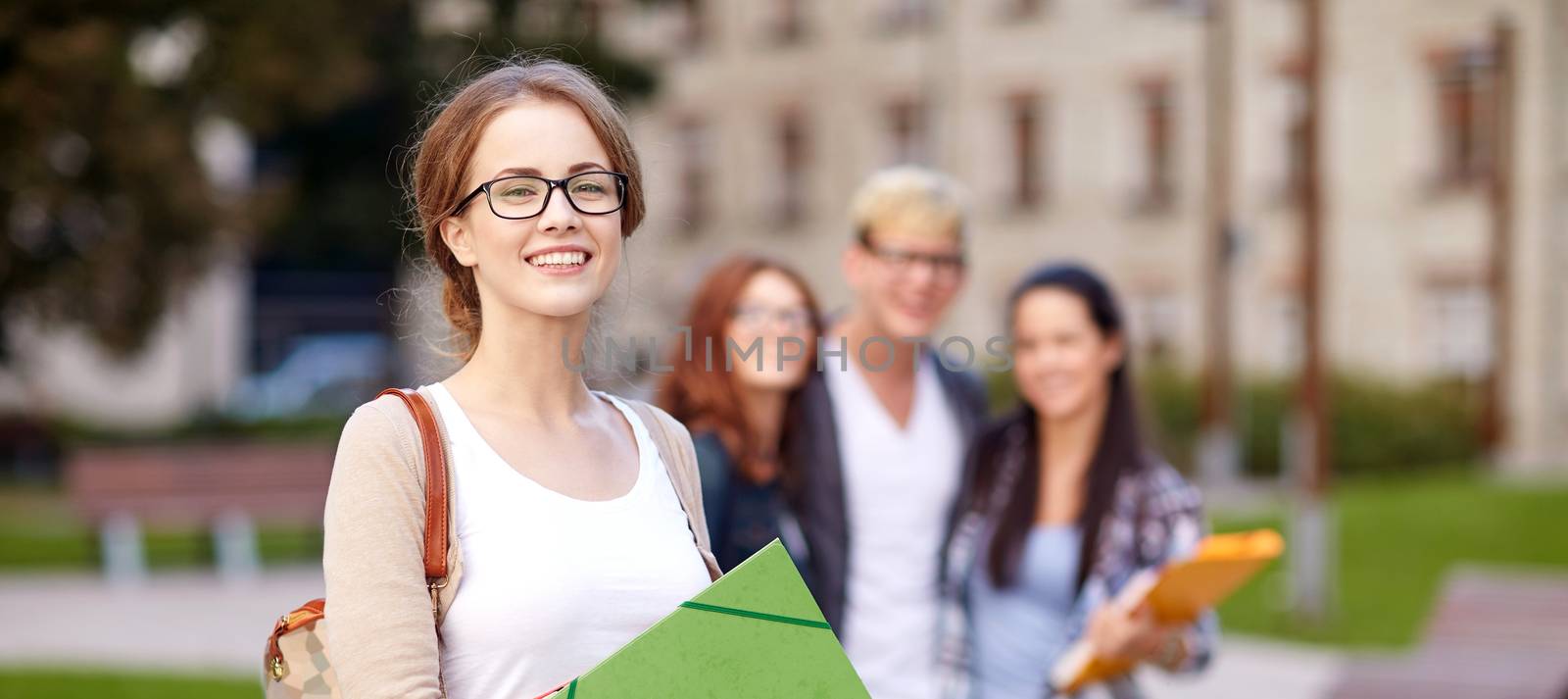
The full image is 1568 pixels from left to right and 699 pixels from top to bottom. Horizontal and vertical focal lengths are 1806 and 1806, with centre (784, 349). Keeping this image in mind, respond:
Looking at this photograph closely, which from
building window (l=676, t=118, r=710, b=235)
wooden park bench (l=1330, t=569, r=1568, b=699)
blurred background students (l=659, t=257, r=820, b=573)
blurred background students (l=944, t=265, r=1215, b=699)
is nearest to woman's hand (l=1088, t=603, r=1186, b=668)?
blurred background students (l=944, t=265, r=1215, b=699)

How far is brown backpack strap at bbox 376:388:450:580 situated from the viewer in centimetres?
193

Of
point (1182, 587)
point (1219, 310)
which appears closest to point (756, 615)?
point (1182, 587)

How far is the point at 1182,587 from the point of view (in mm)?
3357

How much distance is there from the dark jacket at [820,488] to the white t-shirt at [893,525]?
0.09ft

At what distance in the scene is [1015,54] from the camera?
97.8 feet

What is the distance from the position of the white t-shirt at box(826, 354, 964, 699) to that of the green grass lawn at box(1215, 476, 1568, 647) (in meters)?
6.43

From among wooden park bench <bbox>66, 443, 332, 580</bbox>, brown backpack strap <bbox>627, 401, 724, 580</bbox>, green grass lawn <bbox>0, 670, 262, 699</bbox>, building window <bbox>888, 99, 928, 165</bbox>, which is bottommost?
green grass lawn <bbox>0, 670, 262, 699</bbox>

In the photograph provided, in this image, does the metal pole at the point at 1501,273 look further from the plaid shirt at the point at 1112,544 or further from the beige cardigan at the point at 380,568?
the beige cardigan at the point at 380,568

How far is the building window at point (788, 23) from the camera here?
108ft

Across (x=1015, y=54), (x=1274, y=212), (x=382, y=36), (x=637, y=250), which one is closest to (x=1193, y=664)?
(x=637, y=250)

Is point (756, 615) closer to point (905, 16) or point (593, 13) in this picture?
point (593, 13)

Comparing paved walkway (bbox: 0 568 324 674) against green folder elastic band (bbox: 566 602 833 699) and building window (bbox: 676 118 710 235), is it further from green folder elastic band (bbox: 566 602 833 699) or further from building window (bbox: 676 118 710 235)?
building window (bbox: 676 118 710 235)

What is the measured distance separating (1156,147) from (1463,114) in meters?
4.94

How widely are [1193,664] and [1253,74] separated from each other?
24705 mm
